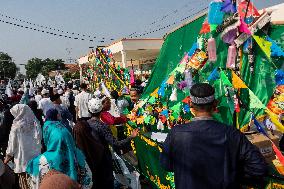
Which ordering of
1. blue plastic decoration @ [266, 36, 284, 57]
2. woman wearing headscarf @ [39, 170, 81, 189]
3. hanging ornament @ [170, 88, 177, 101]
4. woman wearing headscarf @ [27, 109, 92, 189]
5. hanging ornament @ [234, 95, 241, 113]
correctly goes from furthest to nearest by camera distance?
hanging ornament @ [170, 88, 177, 101] < blue plastic decoration @ [266, 36, 284, 57] < hanging ornament @ [234, 95, 241, 113] < woman wearing headscarf @ [27, 109, 92, 189] < woman wearing headscarf @ [39, 170, 81, 189]

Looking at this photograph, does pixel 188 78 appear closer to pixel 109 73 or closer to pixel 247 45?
pixel 247 45

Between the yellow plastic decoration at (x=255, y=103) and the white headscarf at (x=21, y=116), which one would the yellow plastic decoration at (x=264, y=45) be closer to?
the yellow plastic decoration at (x=255, y=103)

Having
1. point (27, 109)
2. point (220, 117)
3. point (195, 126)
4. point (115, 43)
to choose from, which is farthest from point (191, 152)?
point (115, 43)

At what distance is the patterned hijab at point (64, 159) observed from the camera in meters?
3.80

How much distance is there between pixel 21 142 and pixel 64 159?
2.11 meters

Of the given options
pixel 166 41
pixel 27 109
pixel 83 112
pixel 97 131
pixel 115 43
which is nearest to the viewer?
pixel 97 131

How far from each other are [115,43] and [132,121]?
19701 mm

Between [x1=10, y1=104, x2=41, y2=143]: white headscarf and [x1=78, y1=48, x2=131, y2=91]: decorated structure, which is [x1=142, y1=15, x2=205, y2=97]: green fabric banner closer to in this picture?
[x1=10, y1=104, x2=41, y2=143]: white headscarf

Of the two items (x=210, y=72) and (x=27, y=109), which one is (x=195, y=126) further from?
(x=27, y=109)

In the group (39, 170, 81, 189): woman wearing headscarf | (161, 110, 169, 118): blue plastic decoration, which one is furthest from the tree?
(39, 170, 81, 189): woman wearing headscarf

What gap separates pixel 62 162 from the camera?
3887 mm

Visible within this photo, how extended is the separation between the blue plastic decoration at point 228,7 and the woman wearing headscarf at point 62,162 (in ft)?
8.24

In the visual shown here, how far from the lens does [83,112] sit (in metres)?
10.4

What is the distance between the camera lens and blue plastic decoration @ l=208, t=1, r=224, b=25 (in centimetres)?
424
